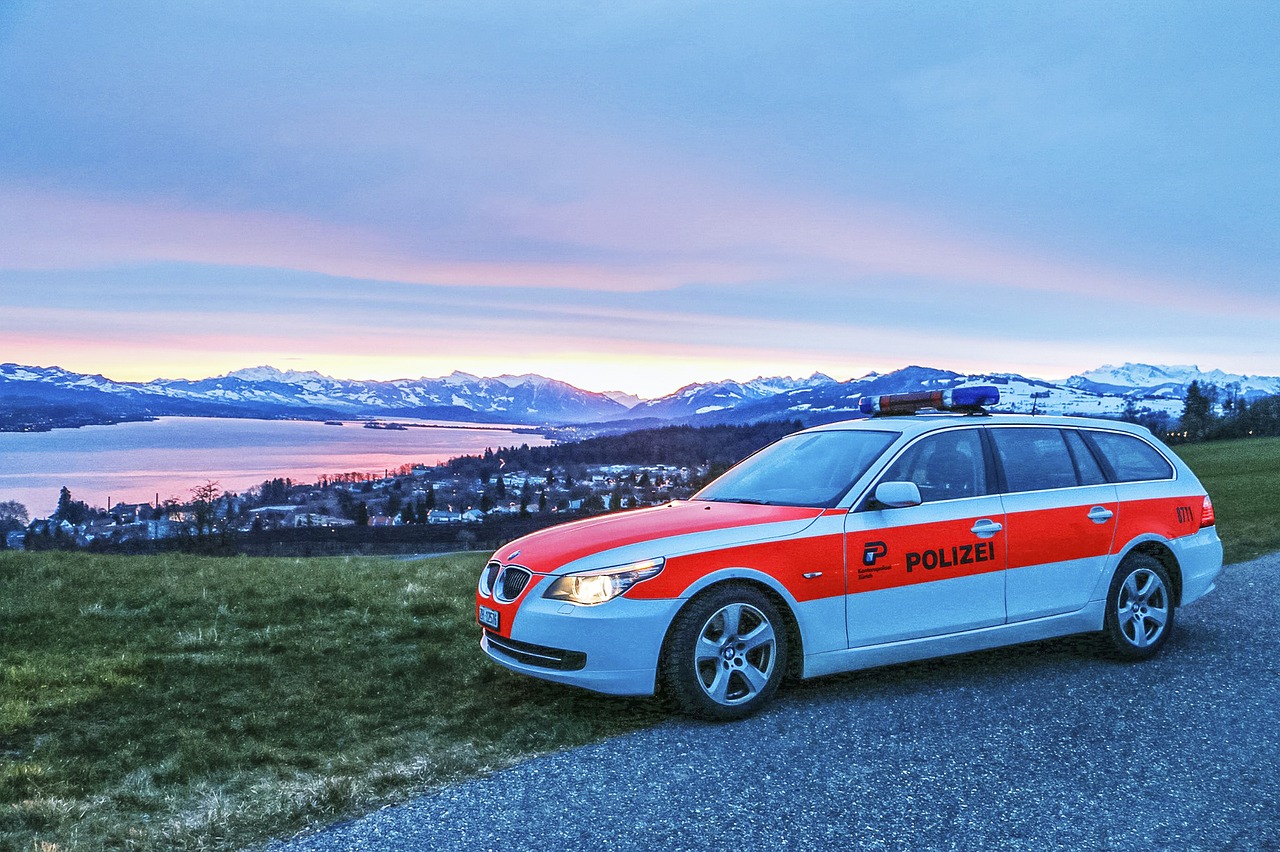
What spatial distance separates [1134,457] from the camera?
23.2 feet

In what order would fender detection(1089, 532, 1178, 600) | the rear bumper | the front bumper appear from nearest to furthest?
1. the front bumper
2. fender detection(1089, 532, 1178, 600)
3. the rear bumper

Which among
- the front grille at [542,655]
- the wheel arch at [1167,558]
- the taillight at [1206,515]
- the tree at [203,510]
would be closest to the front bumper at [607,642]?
the front grille at [542,655]

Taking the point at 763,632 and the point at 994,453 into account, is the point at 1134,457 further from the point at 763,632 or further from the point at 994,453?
the point at 763,632

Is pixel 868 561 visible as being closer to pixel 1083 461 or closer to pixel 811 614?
pixel 811 614

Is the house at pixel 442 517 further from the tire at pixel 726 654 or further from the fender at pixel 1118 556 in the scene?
the tire at pixel 726 654

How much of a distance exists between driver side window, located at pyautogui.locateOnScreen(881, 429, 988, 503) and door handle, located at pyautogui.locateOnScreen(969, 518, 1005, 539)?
0.21 m

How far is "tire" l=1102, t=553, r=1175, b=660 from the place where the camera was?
6.52m

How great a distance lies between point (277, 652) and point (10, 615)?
2.83 metres

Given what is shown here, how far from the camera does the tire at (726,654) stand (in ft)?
16.6

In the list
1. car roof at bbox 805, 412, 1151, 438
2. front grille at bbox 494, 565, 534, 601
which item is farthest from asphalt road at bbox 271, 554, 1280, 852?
car roof at bbox 805, 412, 1151, 438

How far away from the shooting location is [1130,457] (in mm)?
7066

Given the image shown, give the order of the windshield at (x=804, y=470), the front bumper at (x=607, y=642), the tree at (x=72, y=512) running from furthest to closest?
the tree at (x=72, y=512) < the windshield at (x=804, y=470) < the front bumper at (x=607, y=642)

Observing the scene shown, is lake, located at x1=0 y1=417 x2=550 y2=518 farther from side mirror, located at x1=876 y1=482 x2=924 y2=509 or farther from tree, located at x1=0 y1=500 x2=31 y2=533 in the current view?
side mirror, located at x1=876 y1=482 x2=924 y2=509

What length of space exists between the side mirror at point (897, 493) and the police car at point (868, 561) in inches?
0.5
